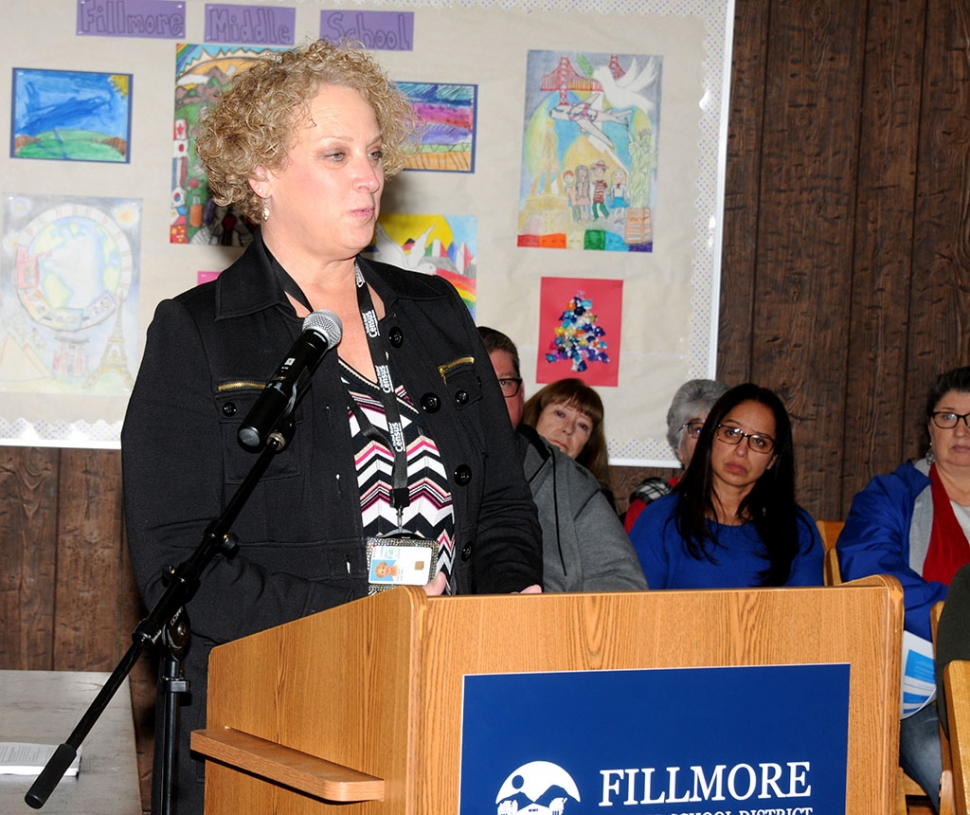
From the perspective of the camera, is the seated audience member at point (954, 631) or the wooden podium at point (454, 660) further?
the seated audience member at point (954, 631)

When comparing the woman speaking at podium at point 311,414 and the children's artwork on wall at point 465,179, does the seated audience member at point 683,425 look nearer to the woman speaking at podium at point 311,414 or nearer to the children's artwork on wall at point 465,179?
the children's artwork on wall at point 465,179

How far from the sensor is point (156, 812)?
1458 millimetres

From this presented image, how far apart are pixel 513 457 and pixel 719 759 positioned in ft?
2.32

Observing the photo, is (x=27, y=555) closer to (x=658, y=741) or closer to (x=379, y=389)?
(x=379, y=389)

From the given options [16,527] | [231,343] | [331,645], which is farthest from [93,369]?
[331,645]

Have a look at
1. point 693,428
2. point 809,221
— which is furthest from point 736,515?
point 809,221

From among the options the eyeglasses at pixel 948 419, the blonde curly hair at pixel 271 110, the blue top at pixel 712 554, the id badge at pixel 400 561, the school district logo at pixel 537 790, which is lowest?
the blue top at pixel 712 554

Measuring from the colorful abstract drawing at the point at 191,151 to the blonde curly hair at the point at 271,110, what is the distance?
1.94m

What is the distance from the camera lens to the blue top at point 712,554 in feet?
10.8

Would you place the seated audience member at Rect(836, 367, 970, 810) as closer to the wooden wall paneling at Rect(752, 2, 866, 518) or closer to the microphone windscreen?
the wooden wall paneling at Rect(752, 2, 866, 518)

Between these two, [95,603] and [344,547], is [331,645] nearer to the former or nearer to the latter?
[344,547]

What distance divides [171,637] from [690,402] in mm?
2516

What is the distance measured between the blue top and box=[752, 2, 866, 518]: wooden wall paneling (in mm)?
652

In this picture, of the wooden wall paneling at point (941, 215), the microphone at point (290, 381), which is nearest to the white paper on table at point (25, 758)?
the microphone at point (290, 381)
